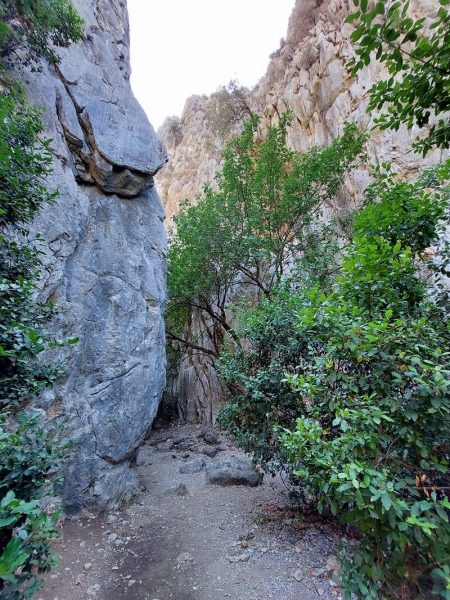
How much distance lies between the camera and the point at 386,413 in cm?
209

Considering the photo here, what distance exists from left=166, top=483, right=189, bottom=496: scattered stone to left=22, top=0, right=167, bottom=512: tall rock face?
85cm

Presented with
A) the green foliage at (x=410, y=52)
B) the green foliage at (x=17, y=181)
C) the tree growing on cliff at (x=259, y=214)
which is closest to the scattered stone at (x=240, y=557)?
the green foliage at (x=17, y=181)

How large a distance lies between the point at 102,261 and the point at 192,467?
6.22 metres

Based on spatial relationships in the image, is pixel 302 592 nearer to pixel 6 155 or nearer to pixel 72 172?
pixel 6 155

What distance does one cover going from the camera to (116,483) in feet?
20.3

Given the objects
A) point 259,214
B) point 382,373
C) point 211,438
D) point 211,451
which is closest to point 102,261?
point 259,214

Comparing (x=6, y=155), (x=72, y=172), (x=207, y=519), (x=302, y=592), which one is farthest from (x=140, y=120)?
(x=302, y=592)

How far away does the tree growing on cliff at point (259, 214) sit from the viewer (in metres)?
10.6

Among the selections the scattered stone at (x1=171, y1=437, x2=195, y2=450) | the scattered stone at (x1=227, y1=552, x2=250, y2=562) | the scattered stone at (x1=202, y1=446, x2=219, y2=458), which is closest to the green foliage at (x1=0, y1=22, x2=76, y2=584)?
the scattered stone at (x1=227, y1=552, x2=250, y2=562)

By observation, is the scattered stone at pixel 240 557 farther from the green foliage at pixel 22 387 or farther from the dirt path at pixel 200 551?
the green foliage at pixel 22 387

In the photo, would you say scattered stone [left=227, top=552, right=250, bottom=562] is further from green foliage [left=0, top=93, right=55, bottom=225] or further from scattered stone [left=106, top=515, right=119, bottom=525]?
green foliage [left=0, top=93, right=55, bottom=225]

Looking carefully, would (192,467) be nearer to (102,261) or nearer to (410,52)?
(102,261)

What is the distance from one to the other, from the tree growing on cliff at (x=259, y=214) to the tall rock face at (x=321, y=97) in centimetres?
108

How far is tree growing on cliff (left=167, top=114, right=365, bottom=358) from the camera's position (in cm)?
1059
